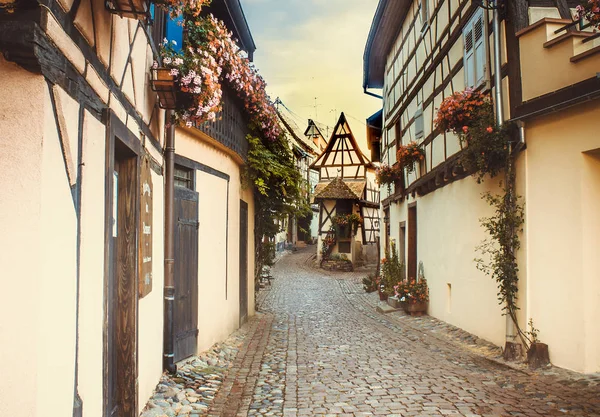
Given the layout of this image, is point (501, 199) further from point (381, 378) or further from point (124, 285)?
point (124, 285)

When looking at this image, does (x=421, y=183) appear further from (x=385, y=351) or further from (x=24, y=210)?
(x=24, y=210)

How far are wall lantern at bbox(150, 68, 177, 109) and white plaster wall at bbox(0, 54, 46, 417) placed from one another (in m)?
2.84

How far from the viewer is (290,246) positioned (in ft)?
127

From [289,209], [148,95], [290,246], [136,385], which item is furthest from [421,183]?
[290,246]

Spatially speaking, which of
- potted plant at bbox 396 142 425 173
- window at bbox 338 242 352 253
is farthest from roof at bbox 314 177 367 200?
potted plant at bbox 396 142 425 173

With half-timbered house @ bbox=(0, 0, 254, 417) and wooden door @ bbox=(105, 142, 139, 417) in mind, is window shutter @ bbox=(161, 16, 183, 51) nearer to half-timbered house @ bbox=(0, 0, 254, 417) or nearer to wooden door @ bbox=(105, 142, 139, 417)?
half-timbered house @ bbox=(0, 0, 254, 417)

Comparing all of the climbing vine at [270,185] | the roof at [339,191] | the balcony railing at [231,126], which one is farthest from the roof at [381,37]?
the roof at [339,191]

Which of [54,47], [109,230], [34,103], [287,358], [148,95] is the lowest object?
[287,358]

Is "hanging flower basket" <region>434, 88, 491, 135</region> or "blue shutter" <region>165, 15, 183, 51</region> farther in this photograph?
"hanging flower basket" <region>434, 88, 491, 135</region>

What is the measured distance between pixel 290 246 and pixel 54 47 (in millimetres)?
36220

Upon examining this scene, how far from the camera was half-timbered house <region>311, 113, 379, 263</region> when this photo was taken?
95.3 ft

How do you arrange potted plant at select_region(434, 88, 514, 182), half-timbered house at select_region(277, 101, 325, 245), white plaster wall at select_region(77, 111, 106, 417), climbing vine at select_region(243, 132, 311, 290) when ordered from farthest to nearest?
half-timbered house at select_region(277, 101, 325, 245), climbing vine at select_region(243, 132, 311, 290), potted plant at select_region(434, 88, 514, 182), white plaster wall at select_region(77, 111, 106, 417)

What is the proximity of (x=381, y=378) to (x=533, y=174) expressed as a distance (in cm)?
290

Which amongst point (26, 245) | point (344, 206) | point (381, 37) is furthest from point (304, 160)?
point (26, 245)
